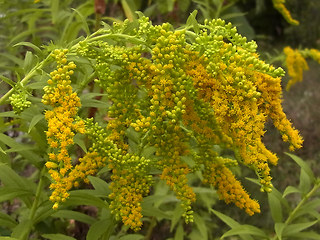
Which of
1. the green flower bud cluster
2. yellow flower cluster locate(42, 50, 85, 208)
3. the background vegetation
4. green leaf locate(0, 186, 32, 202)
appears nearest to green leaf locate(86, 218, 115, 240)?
the background vegetation

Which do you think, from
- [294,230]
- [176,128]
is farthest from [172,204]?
[176,128]

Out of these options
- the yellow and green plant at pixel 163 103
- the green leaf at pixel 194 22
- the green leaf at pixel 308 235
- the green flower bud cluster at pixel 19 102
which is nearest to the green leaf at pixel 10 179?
the yellow and green plant at pixel 163 103

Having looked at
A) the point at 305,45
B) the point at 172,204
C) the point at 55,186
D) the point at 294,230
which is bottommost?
the point at 305,45

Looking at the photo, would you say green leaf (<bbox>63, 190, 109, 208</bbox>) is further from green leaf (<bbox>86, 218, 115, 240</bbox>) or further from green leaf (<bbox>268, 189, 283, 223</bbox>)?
green leaf (<bbox>268, 189, 283, 223</bbox>)

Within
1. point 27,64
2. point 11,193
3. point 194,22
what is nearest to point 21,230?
point 11,193

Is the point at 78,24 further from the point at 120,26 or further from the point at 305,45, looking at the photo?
the point at 305,45

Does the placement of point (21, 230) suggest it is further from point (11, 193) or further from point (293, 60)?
point (293, 60)
